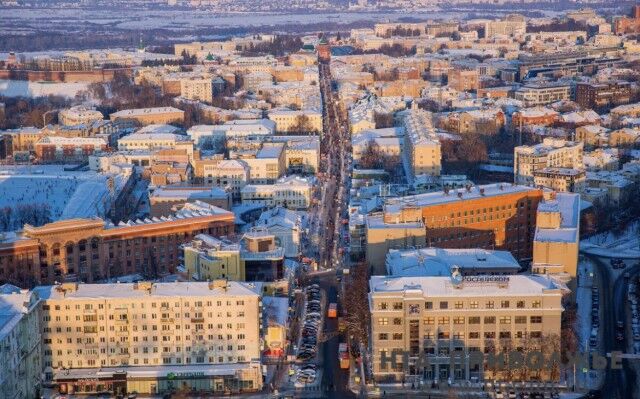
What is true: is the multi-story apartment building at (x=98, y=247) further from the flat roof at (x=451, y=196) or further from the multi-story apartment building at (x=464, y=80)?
the multi-story apartment building at (x=464, y=80)

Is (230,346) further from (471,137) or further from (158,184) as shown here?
(471,137)

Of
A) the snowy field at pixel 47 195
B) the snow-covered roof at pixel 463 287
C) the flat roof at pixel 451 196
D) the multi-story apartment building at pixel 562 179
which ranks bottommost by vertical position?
the snowy field at pixel 47 195

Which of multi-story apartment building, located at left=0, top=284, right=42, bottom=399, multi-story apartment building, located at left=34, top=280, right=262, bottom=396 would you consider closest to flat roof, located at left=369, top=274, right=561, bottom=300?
multi-story apartment building, located at left=34, top=280, right=262, bottom=396

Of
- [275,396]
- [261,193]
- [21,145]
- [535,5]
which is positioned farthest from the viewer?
[535,5]

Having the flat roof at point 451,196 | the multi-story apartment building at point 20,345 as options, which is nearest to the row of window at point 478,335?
the flat roof at point 451,196

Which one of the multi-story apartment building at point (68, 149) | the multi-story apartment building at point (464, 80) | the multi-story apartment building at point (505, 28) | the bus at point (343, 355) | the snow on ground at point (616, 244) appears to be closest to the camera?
the bus at point (343, 355)

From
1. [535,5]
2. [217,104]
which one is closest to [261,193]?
[217,104]

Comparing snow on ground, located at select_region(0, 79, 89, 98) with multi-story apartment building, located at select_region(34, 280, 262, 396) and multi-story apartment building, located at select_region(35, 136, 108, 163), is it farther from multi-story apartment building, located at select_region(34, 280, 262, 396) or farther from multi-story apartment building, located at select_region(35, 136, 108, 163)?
multi-story apartment building, located at select_region(34, 280, 262, 396)
